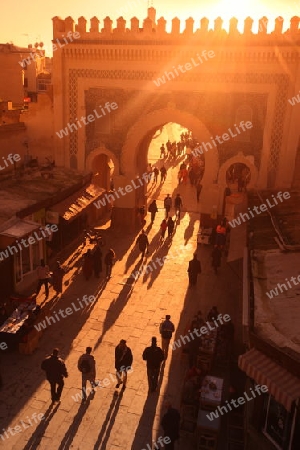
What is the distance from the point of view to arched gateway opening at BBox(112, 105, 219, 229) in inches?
719

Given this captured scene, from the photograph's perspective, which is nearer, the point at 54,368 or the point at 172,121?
the point at 54,368

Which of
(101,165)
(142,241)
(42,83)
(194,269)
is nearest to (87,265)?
(142,241)

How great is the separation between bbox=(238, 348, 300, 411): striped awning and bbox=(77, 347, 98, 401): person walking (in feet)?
11.3

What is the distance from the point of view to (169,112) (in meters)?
18.3

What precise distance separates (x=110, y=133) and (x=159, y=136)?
80.7 ft

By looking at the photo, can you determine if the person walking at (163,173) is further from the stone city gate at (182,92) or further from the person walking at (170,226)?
the person walking at (170,226)

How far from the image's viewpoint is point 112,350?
1082 centimetres

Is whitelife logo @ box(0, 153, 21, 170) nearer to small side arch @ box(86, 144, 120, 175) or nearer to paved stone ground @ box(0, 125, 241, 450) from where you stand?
small side arch @ box(86, 144, 120, 175)

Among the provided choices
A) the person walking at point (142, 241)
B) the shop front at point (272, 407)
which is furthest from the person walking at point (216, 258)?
the shop front at point (272, 407)

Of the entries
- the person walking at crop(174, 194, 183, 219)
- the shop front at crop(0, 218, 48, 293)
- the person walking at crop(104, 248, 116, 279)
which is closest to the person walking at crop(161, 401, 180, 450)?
the shop front at crop(0, 218, 48, 293)

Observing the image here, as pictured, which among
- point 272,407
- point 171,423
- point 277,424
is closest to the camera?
point 277,424

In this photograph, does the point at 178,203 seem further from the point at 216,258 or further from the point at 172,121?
the point at 216,258

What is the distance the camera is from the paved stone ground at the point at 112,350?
826 cm

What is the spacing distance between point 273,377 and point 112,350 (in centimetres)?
530
